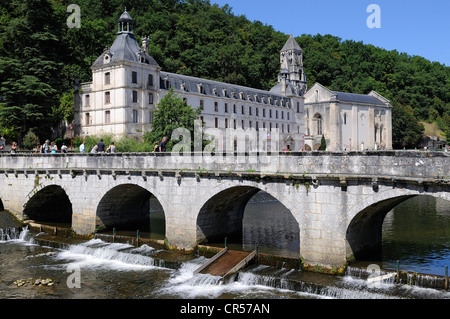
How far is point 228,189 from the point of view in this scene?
23.0 m

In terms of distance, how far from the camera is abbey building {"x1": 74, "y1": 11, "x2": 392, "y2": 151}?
175 ft

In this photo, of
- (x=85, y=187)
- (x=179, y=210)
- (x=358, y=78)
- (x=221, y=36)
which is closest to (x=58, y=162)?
→ (x=85, y=187)

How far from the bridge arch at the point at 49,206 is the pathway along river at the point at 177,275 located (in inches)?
167

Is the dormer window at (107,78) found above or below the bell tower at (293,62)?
below

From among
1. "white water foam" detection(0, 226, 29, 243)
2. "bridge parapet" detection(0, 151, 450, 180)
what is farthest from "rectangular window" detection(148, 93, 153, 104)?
"white water foam" detection(0, 226, 29, 243)

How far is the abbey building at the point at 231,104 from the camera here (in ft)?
175

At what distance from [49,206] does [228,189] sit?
1881 centimetres

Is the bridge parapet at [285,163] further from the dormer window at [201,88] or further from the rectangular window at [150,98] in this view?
the dormer window at [201,88]

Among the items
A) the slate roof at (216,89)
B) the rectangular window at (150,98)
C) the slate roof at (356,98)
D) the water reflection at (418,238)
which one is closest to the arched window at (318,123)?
the slate roof at (356,98)

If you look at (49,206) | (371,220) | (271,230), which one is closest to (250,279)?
(371,220)

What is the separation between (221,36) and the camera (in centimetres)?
9938

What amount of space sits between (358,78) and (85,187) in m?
105
